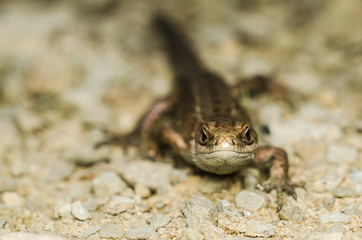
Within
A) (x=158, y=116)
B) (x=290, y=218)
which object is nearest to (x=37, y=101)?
(x=158, y=116)

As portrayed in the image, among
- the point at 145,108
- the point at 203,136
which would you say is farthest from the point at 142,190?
the point at 145,108

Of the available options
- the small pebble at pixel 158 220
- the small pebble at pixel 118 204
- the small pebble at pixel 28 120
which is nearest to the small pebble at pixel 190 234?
the small pebble at pixel 158 220

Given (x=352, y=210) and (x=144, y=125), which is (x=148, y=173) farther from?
(x=352, y=210)

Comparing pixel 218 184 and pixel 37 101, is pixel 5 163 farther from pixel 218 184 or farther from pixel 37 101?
pixel 218 184

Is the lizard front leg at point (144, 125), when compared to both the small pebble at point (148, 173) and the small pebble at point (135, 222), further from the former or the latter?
the small pebble at point (135, 222)

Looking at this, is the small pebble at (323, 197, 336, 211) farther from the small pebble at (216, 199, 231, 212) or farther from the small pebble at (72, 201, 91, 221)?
the small pebble at (72, 201, 91, 221)

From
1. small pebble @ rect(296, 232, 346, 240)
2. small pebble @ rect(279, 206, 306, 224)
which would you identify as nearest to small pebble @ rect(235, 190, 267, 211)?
small pebble @ rect(279, 206, 306, 224)
